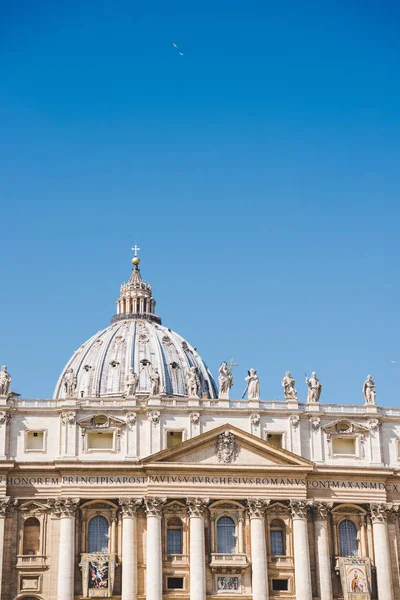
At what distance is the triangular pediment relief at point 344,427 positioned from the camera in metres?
94.1

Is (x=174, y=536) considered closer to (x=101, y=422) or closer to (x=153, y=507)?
(x=153, y=507)

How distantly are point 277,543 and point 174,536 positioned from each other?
7443 mm

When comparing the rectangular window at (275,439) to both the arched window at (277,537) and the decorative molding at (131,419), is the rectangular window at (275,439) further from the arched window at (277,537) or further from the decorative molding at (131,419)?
the decorative molding at (131,419)

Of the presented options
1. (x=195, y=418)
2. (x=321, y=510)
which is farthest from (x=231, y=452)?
(x=321, y=510)

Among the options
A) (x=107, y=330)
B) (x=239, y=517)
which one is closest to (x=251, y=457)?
(x=239, y=517)

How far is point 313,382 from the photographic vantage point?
94.7 metres

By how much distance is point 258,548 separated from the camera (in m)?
89.2

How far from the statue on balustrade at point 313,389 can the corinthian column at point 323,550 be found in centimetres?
785

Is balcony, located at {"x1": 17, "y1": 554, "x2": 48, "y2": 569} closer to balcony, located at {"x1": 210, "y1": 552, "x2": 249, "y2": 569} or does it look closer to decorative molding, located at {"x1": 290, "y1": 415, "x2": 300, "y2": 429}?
balcony, located at {"x1": 210, "y1": 552, "x2": 249, "y2": 569}

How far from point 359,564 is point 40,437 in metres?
24.4

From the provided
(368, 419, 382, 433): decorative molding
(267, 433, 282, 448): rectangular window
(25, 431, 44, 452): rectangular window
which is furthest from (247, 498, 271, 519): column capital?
(25, 431, 44, 452): rectangular window

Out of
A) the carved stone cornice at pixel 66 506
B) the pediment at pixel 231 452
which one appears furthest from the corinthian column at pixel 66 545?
the pediment at pixel 231 452

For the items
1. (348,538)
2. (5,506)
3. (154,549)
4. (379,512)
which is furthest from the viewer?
(348,538)

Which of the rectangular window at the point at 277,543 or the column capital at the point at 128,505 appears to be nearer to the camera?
the column capital at the point at 128,505
